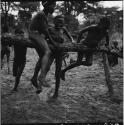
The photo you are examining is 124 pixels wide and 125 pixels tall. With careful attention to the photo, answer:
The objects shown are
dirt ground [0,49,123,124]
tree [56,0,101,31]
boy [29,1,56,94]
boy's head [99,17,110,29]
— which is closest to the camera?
boy [29,1,56,94]

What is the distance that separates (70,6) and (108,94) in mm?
19055

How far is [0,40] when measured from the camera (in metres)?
5.31

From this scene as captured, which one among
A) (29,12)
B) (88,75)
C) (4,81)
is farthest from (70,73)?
(29,12)

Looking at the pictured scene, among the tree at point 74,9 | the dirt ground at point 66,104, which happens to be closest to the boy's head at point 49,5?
the dirt ground at point 66,104

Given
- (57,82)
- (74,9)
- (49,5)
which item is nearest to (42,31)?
(49,5)

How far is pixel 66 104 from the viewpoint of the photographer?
655cm

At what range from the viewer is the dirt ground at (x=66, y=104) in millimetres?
5496

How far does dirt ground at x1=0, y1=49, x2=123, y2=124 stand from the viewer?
5.50 meters

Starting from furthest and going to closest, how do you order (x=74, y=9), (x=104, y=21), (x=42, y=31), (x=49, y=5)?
(x=74, y=9) → (x=104, y=21) → (x=42, y=31) → (x=49, y=5)

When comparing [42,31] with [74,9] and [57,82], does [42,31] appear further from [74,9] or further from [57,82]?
[74,9]

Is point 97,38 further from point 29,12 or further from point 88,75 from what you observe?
point 29,12

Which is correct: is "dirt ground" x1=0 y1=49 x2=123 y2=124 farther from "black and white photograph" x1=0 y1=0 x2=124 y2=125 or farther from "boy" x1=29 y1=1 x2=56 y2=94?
"boy" x1=29 y1=1 x2=56 y2=94

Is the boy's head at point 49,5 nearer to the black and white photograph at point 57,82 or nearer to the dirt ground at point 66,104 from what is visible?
the black and white photograph at point 57,82

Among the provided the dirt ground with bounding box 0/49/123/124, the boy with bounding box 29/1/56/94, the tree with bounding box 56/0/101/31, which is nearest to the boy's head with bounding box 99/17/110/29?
the boy with bounding box 29/1/56/94
